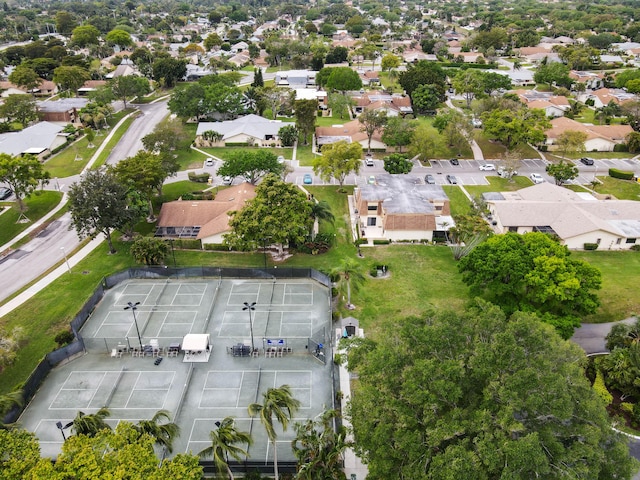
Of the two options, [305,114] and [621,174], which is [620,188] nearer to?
[621,174]

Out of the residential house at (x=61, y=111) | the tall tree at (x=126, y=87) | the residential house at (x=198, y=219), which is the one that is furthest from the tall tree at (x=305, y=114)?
the residential house at (x=61, y=111)

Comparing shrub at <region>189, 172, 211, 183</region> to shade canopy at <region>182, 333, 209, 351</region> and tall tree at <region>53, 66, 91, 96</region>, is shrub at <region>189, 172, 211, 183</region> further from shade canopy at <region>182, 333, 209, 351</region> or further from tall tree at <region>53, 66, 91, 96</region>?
tall tree at <region>53, 66, 91, 96</region>

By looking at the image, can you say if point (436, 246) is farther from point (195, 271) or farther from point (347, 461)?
point (347, 461)

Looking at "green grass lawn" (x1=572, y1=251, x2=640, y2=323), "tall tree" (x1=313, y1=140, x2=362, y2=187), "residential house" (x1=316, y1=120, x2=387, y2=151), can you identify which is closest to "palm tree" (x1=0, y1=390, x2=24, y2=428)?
"tall tree" (x1=313, y1=140, x2=362, y2=187)

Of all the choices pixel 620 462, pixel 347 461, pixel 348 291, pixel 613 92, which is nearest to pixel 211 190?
pixel 348 291

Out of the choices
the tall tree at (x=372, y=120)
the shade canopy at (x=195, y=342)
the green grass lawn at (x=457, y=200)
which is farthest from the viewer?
the tall tree at (x=372, y=120)

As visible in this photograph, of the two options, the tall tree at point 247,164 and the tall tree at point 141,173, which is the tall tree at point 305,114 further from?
the tall tree at point 141,173
